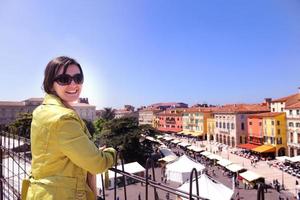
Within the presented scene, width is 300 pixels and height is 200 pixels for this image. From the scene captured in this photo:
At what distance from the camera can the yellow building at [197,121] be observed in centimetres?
6625

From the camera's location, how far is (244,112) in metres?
53.8

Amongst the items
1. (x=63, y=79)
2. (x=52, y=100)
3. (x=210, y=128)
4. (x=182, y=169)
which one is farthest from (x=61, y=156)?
(x=210, y=128)

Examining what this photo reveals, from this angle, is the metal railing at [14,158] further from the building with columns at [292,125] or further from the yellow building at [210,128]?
the yellow building at [210,128]

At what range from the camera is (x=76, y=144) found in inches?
63.8

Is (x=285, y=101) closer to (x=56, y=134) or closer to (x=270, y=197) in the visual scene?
(x=270, y=197)

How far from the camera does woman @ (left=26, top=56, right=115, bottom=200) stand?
1644 millimetres

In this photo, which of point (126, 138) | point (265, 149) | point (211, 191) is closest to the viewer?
point (211, 191)

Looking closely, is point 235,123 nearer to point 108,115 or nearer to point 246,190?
point 108,115

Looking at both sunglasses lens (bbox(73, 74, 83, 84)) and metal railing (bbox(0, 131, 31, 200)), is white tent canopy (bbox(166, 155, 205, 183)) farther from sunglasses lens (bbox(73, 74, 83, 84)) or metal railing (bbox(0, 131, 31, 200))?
sunglasses lens (bbox(73, 74, 83, 84))

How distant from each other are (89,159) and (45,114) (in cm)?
38

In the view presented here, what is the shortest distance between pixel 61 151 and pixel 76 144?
134 mm

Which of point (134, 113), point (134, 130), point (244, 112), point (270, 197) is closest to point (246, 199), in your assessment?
point (270, 197)

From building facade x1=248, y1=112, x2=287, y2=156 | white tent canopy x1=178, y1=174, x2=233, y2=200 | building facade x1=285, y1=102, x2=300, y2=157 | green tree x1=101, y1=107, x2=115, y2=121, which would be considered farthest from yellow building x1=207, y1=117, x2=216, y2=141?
white tent canopy x1=178, y1=174, x2=233, y2=200

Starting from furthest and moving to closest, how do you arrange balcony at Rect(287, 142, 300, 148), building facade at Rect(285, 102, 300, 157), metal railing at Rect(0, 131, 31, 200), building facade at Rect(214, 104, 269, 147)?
building facade at Rect(214, 104, 269, 147), building facade at Rect(285, 102, 300, 157), balcony at Rect(287, 142, 300, 148), metal railing at Rect(0, 131, 31, 200)
